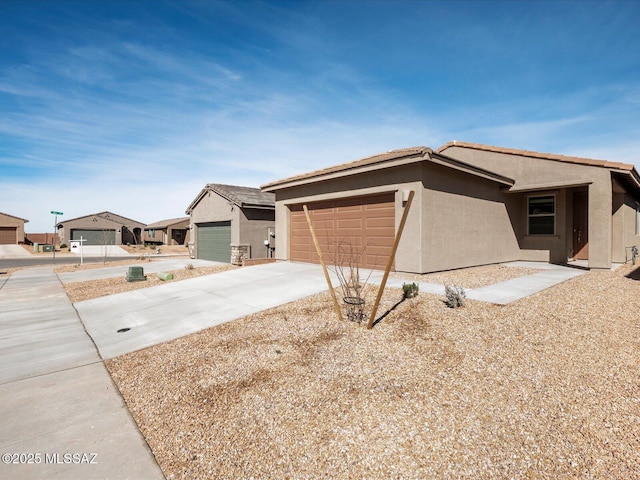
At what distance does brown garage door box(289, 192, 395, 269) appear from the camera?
1031 cm

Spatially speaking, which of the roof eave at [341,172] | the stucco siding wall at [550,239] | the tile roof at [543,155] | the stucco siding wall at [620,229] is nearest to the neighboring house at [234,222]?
the roof eave at [341,172]

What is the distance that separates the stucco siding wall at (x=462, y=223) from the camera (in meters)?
9.73

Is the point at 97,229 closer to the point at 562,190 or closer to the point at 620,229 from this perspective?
the point at 562,190

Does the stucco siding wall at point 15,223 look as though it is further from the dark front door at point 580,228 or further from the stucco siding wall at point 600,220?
the dark front door at point 580,228

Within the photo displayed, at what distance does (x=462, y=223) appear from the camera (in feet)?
35.9

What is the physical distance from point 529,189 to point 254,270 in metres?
11.4

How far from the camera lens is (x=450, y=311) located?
5.78 m

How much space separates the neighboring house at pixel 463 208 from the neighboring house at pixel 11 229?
44165mm

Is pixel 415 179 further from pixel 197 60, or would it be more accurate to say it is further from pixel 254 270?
pixel 197 60

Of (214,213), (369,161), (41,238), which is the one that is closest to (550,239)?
(369,161)

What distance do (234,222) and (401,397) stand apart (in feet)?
48.6

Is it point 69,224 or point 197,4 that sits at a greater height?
point 197,4

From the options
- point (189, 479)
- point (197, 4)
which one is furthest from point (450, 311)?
point (197, 4)

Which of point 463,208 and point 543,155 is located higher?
point 543,155
